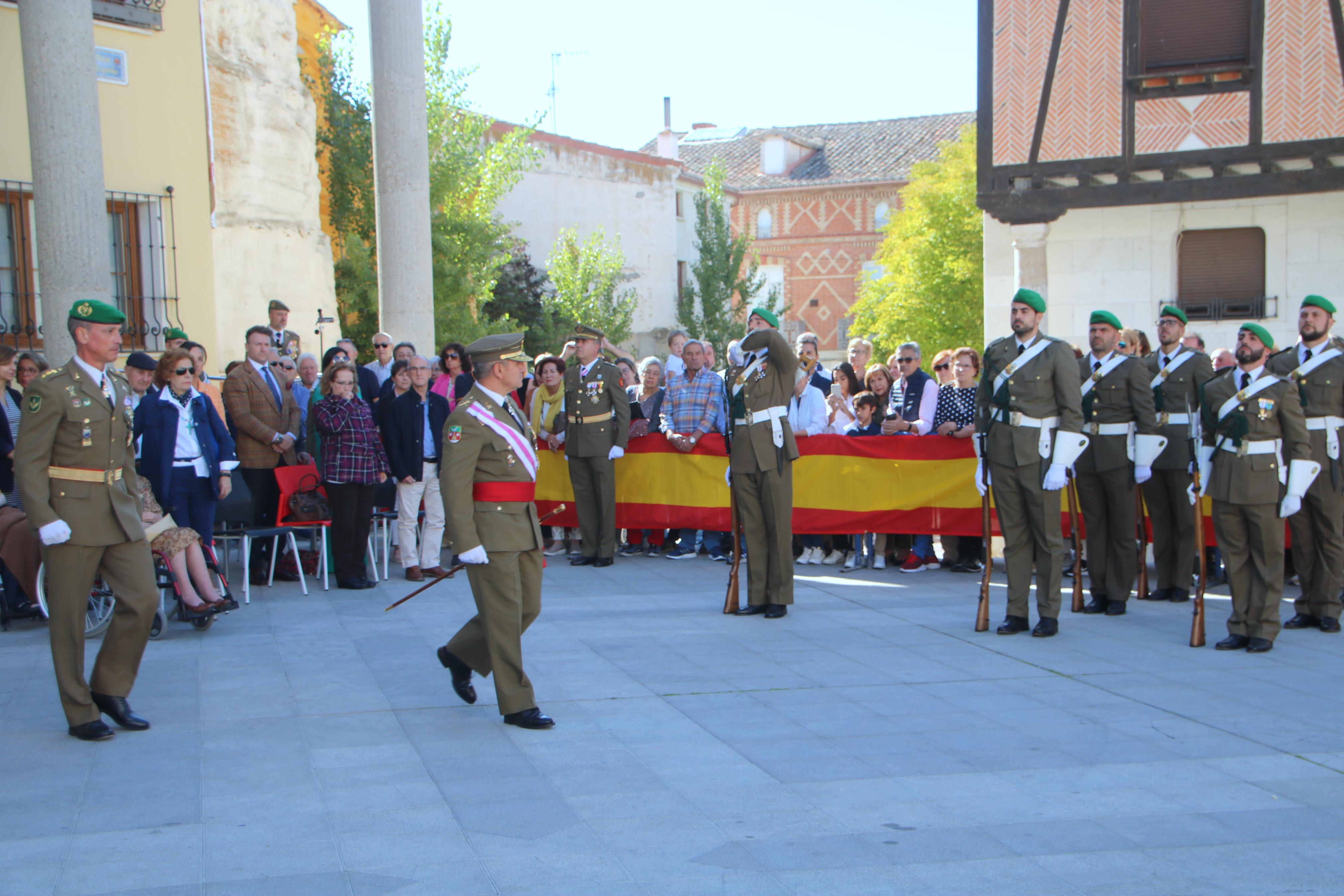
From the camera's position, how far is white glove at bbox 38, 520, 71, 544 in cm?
590

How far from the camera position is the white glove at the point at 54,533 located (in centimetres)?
590

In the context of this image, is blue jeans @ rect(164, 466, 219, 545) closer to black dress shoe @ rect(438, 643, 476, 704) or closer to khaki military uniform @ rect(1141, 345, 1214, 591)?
black dress shoe @ rect(438, 643, 476, 704)

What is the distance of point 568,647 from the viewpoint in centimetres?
788

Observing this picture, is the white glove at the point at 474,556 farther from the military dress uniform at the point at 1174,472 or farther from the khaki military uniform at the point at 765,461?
the military dress uniform at the point at 1174,472

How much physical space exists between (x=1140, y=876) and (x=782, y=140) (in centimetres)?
6034

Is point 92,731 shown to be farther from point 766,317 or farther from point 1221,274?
point 1221,274

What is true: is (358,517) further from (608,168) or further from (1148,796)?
(608,168)

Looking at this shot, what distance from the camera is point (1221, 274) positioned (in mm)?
16406

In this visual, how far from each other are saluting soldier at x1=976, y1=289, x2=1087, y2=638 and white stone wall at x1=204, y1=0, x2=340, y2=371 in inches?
418

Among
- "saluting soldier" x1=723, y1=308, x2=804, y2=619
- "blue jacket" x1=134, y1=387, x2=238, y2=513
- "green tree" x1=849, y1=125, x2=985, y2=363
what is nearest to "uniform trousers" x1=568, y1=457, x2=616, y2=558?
"saluting soldier" x1=723, y1=308, x2=804, y2=619

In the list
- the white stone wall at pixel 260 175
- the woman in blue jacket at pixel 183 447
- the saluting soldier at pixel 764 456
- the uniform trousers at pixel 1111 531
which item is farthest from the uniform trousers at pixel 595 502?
the white stone wall at pixel 260 175

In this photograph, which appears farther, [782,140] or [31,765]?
[782,140]

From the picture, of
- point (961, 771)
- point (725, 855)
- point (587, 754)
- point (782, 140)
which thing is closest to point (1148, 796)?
point (961, 771)

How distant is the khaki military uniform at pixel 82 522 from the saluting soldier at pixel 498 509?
1.64 m
